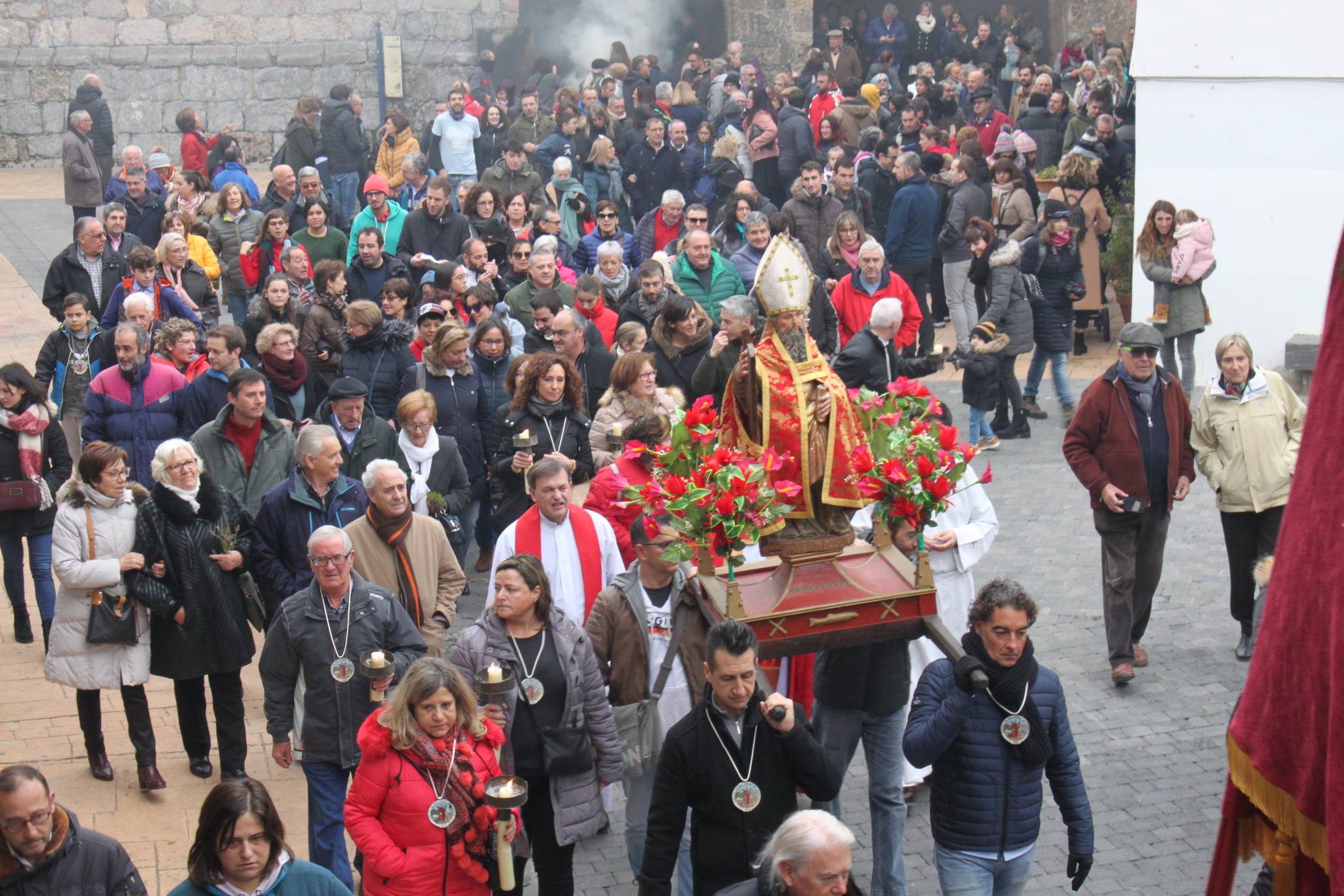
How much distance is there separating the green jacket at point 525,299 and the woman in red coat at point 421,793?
6.26 m

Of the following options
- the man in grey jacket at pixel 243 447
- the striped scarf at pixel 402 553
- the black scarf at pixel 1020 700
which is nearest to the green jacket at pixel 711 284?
the man in grey jacket at pixel 243 447

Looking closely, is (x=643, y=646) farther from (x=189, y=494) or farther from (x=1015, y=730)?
(x=189, y=494)

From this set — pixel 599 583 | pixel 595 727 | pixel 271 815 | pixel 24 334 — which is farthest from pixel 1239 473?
pixel 24 334

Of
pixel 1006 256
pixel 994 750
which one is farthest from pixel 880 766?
pixel 1006 256

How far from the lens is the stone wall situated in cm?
2388

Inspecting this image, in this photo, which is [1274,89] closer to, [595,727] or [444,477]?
[444,477]

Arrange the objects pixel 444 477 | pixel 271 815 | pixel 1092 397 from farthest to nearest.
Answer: pixel 444 477, pixel 1092 397, pixel 271 815

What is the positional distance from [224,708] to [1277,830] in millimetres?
6011

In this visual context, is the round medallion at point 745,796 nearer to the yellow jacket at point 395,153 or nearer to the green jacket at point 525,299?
the green jacket at point 525,299

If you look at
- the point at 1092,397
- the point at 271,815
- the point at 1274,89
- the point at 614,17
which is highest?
the point at 614,17

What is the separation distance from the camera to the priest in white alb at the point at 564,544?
7.37m

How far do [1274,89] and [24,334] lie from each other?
37.4 feet

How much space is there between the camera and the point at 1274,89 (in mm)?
13812

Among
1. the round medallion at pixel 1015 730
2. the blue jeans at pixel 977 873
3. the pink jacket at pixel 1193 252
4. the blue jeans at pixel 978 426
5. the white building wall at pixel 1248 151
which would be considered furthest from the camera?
the white building wall at pixel 1248 151
